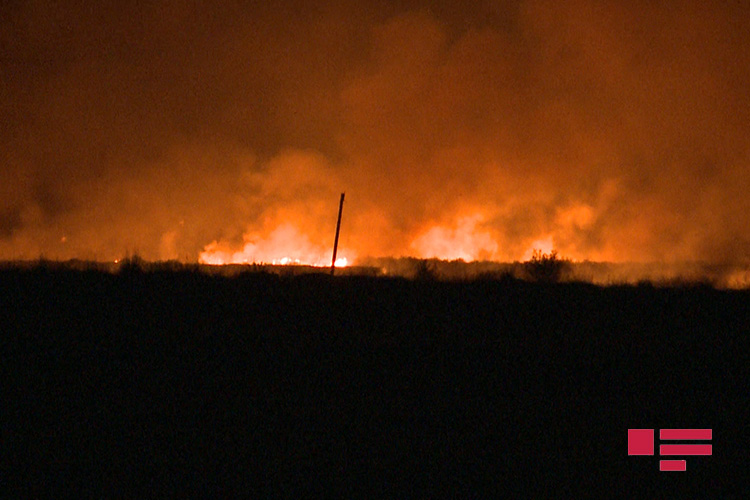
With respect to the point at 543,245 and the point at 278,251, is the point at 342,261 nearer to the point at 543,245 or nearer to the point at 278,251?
the point at 278,251

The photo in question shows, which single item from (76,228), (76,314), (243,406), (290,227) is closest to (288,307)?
(76,314)

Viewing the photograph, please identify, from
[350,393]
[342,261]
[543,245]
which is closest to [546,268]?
[342,261]

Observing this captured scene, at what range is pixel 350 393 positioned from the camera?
6.27 meters

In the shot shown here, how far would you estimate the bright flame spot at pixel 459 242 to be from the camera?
88.9 feet

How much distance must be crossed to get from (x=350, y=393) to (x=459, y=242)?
71.6 ft

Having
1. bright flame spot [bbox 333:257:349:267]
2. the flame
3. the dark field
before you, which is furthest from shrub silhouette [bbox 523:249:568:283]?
the flame

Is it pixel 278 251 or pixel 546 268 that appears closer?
pixel 546 268

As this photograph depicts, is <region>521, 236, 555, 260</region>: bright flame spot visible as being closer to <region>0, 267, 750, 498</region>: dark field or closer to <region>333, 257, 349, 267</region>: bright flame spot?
<region>333, 257, 349, 267</region>: bright flame spot

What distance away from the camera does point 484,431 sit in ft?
17.9

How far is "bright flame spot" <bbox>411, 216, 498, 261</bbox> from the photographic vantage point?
88.9ft

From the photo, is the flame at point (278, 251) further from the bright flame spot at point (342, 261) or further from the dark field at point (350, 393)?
the dark field at point (350, 393)

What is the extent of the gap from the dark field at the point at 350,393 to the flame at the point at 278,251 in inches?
519

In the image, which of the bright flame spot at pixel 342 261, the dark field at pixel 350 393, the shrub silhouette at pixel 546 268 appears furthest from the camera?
the bright flame spot at pixel 342 261

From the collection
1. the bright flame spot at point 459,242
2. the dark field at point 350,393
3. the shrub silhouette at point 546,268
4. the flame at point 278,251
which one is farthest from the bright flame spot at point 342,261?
the dark field at point 350,393
